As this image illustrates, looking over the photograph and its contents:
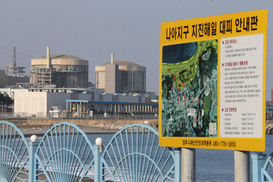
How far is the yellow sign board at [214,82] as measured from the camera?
296 inches

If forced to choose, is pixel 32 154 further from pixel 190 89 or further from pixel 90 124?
pixel 90 124

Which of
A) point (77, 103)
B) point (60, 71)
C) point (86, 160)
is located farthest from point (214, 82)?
point (60, 71)

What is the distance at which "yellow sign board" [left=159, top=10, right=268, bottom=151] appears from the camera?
752cm

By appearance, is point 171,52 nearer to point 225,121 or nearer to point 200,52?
point 200,52

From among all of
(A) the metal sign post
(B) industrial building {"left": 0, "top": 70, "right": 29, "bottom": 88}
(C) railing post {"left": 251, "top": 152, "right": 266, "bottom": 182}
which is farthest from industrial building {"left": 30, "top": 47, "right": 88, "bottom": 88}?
(C) railing post {"left": 251, "top": 152, "right": 266, "bottom": 182}

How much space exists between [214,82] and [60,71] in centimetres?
16470

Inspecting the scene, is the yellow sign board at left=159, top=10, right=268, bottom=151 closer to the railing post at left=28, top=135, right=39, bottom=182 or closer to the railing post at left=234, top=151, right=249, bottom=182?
the railing post at left=234, top=151, right=249, bottom=182

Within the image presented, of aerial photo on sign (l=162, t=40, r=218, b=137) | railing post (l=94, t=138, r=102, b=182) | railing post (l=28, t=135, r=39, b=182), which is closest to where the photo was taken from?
aerial photo on sign (l=162, t=40, r=218, b=137)

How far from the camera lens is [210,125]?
816 cm

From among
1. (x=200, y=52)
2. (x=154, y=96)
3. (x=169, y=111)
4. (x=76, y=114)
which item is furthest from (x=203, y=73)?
(x=154, y=96)

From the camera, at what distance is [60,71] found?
171 meters

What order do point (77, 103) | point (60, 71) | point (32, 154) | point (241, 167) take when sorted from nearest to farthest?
point (241, 167) < point (32, 154) < point (77, 103) < point (60, 71)

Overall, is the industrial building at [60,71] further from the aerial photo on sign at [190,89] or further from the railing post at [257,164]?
the railing post at [257,164]

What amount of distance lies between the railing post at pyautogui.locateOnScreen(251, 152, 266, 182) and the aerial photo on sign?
59 centimetres
